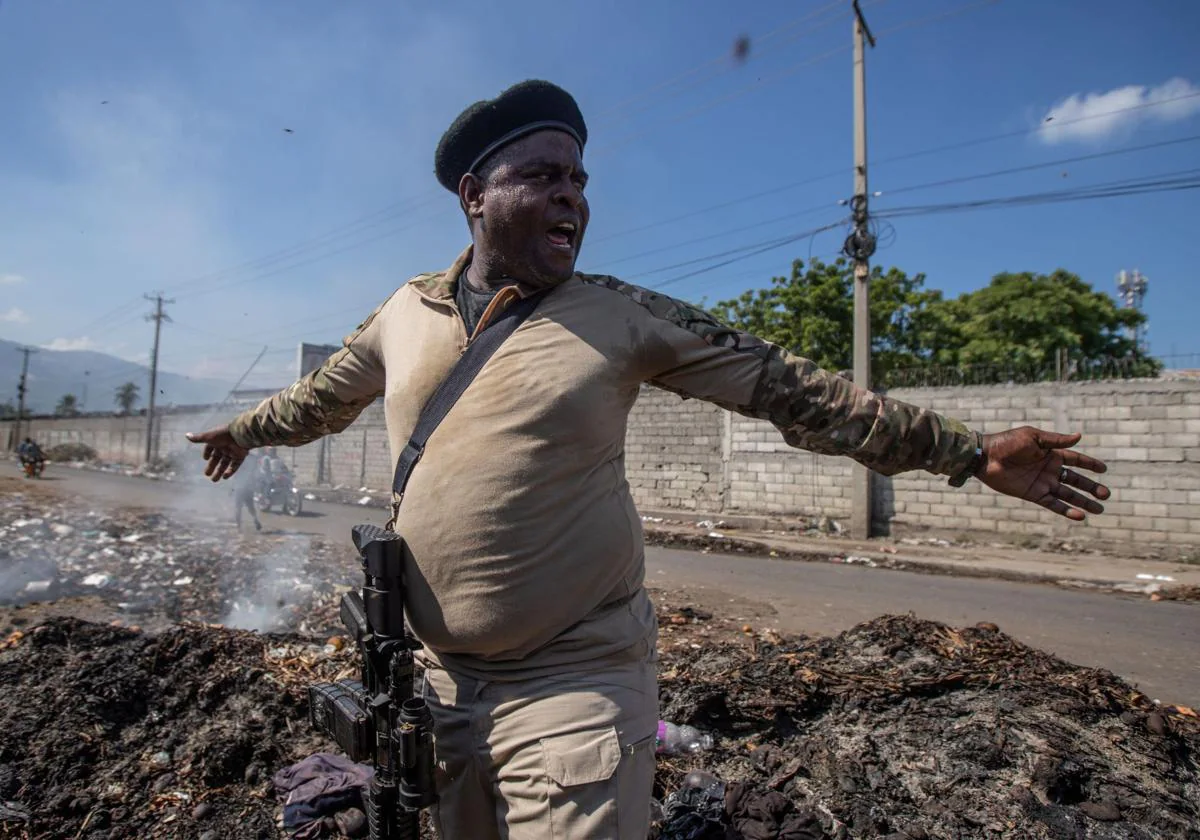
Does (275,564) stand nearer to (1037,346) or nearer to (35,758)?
(35,758)

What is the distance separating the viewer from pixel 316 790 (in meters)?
2.46

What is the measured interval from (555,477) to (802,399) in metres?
0.50

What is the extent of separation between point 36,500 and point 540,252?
53.7 feet

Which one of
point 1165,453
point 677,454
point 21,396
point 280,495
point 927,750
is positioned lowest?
point 927,750

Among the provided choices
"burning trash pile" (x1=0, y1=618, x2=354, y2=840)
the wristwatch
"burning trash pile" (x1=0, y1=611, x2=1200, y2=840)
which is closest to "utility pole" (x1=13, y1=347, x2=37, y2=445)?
"burning trash pile" (x1=0, y1=618, x2=354, y2=840)

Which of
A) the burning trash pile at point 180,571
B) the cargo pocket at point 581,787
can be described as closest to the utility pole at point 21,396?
the burning trash pile at point 180,571

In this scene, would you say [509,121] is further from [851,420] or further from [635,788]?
[635,788]

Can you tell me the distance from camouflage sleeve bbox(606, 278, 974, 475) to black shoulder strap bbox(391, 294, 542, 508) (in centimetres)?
26

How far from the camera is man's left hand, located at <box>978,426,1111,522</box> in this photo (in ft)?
4.59

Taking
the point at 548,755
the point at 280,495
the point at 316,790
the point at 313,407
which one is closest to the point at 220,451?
the point at 313,407

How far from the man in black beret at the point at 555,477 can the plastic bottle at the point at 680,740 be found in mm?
1571

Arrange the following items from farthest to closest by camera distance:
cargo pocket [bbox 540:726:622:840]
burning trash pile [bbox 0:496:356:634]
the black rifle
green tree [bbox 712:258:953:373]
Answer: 1. green tree [bbox 712:258:953:373]
2. burning trash pile [bbox 0:496:356:634]
3. the black rifle
4. cargo pocket [bbox 540:726:622:840]

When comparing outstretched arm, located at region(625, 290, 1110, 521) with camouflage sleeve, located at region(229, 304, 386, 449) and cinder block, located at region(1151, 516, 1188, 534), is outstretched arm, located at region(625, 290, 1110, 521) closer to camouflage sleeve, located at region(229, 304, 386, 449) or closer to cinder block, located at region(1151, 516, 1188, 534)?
camouflage sleeve, located at region(229, 304, 386, 449)

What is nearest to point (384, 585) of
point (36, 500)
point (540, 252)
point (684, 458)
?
point (540, 252)
